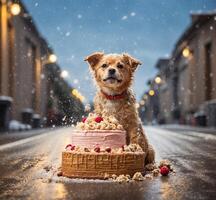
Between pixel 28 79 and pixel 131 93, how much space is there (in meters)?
54.3

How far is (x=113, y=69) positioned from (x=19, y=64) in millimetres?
46821

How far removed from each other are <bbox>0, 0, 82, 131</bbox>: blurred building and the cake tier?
2803cm

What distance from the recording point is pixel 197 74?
70.6m

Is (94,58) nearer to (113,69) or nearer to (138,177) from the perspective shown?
(113,69)

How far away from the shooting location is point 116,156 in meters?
7.33

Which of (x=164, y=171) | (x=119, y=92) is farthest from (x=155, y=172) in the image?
(x=119, y=92)

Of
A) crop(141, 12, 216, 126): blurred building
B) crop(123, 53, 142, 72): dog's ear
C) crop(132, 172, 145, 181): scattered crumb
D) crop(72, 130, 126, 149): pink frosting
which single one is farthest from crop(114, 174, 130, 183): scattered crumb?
crop(141, 12, 216, 126): blurred building

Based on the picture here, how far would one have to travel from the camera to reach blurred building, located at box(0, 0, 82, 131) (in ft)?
143

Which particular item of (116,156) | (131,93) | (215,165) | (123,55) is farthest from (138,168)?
(215,165)

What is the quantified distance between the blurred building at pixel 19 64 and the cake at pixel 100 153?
27745mm

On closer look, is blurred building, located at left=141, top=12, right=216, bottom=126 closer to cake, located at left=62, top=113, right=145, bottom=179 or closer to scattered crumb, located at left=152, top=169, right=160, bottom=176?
scattered crumb, located at left=152, top=169, right=160, bottom=176

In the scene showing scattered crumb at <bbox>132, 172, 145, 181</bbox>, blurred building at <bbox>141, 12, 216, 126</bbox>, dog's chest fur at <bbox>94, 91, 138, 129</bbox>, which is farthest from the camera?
blurred building at <bbox>141, 12, 216, 126</bbox>

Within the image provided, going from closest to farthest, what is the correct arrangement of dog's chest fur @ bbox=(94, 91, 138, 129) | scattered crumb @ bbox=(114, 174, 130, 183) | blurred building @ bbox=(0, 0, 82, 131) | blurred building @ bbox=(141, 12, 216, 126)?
scattered crumb @ bbox=(114, 174, 130, 183)
dog's chest fur @ bbox=(94, 91, 138, 129)
blurred building @ bbox=(0, 0, 82, 131)
blurred building @ bbox=(141, 12, 216, 126)

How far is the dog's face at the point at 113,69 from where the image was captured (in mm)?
7578
